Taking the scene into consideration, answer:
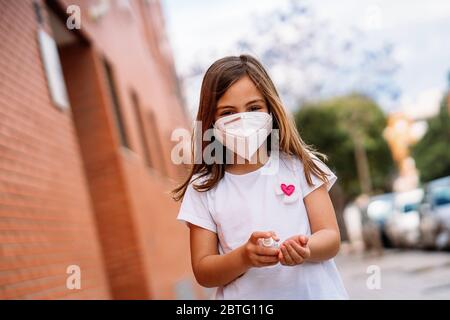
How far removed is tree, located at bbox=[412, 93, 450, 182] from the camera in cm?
4178

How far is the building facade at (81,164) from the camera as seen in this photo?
4.46m

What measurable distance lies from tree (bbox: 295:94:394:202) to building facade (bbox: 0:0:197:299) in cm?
1639

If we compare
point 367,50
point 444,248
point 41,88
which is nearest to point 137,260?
point 41,88

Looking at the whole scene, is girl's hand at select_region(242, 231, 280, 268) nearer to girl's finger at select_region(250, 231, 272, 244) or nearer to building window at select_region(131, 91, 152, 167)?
girl's finger at select_region(250, 231, 272, 244)

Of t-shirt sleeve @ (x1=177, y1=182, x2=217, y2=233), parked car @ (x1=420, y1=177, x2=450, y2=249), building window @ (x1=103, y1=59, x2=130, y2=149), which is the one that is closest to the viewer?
t-shirt sleeve @ (x1=177, y1=182, x2=217, y2=233)

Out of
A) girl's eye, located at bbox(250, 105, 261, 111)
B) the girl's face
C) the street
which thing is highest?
the girl's face

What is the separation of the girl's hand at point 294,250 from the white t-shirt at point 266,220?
0.48 feet

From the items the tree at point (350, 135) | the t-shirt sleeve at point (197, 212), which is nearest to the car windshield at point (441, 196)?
the tree at point (350, 135)

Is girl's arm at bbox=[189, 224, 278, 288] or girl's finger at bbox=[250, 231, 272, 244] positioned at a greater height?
girl's finger at bbox=[250, 231, 272, 244]

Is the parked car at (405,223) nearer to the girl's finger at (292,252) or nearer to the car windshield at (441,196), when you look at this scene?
the car windshield at (441,196)

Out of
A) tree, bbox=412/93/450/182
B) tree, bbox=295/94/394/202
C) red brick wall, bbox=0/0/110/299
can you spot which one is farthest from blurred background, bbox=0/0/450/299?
tree, bbox=412/93/450/182

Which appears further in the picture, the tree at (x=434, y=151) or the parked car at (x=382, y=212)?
the tree at (x=434, y=151)

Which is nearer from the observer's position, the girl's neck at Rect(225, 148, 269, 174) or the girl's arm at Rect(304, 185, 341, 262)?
the girl's arm at Rect(304, 185, 341, 262)
